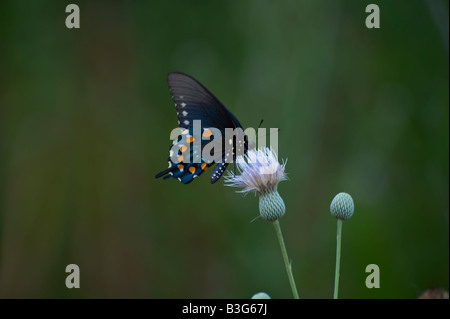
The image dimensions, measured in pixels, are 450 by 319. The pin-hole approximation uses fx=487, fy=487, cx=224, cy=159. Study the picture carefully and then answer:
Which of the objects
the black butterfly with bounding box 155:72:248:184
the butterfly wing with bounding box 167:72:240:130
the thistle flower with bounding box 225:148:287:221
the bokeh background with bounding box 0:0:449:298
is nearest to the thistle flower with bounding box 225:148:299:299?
the thistle flower with bounding box 225:148:287:221

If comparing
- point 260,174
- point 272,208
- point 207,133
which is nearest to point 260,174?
point 260,174

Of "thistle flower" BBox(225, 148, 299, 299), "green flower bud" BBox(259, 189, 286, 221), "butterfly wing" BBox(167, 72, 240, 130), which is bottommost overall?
"green flower bud" BBox(259, 189, 286, 221)

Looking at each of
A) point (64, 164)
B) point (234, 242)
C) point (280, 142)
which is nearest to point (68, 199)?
point (64, 164)

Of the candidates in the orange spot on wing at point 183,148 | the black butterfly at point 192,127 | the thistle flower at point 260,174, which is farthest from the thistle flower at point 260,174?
the orange spot on wing at point 183,148

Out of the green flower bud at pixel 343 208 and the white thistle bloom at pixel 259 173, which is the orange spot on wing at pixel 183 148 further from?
the green flower bud at pixel 343 208

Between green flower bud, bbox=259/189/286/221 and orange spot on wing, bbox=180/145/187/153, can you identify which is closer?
green flower bud, bbox=259/189/286/221

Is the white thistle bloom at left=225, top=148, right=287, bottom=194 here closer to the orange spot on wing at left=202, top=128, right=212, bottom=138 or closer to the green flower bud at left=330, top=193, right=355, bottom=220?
the green flower bud at left=330, top=193, right=355, bottom=220

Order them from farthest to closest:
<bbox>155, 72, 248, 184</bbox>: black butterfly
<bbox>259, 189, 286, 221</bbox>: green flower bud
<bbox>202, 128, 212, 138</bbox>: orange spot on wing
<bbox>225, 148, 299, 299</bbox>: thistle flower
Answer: <bbox>202, 128, 212, 138</bbox>: orange spot on wing
<bbox>155, 72, 248, 184</bbox>: black butterfly
<bbox>225, 148, 299, 299</bbox>: thistle flower
<bbox>259, 189, 286, 221</bbox>: green flower bud
